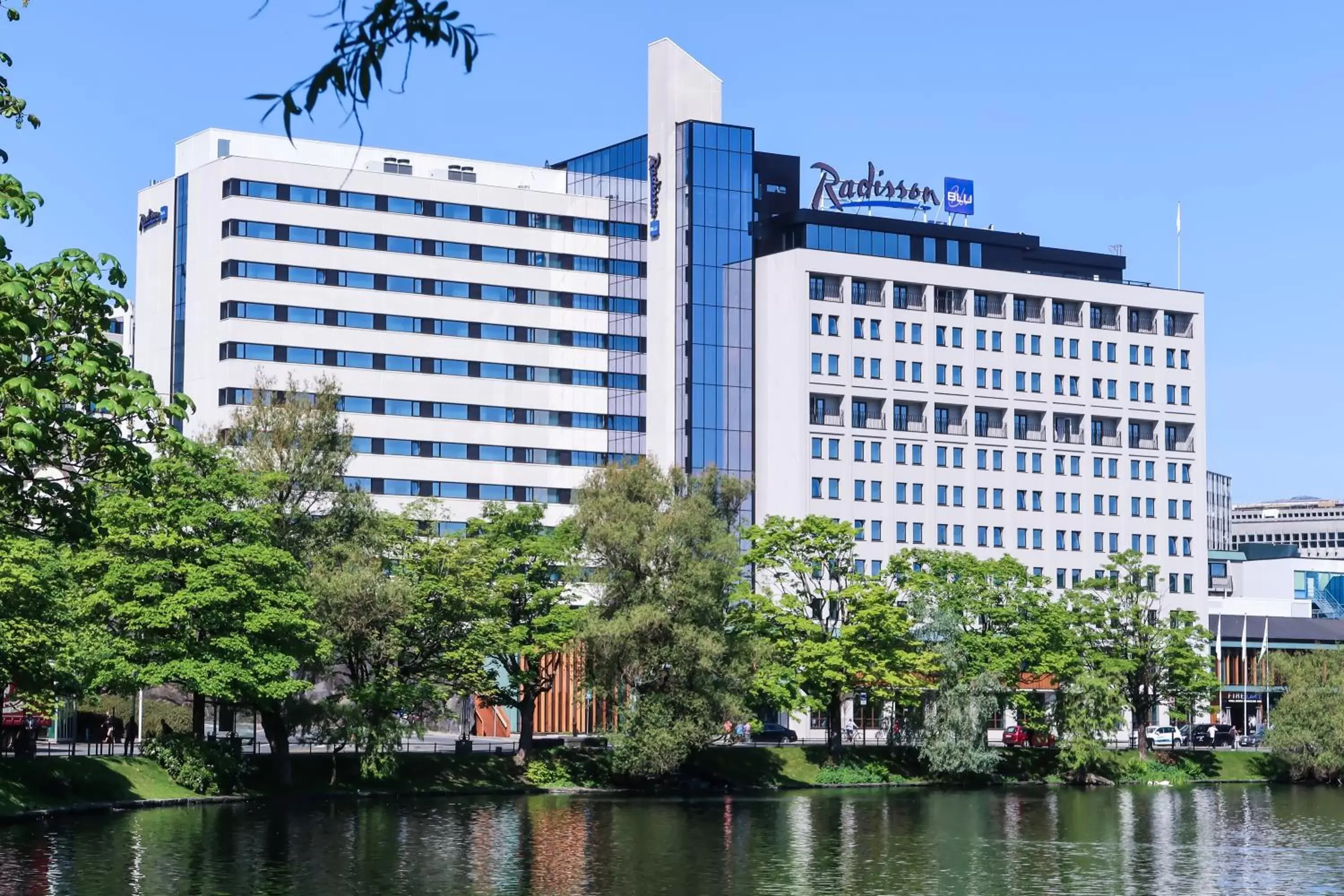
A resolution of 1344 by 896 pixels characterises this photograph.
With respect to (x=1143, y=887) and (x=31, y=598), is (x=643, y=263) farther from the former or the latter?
(x=1143, y=887)

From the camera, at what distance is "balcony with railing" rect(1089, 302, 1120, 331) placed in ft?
644

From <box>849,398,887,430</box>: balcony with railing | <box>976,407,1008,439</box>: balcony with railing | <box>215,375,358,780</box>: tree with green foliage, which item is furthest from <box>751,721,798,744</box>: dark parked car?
<box>976,407,1008,439</box>: balcony with railing

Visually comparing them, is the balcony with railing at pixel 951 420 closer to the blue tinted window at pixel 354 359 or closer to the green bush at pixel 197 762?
the blue tinted window at pixel 354 359

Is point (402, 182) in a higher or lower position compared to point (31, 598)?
higher

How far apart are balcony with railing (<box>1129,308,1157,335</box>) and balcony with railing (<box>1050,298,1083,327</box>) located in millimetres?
6508

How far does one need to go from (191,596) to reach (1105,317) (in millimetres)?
125423

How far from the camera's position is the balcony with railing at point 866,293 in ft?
597

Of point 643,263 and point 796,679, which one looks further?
point 643,263

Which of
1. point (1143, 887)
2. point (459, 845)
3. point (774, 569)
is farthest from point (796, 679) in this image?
point (1143, 887)

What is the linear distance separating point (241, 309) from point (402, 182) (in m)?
19.9

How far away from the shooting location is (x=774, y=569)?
13975cm

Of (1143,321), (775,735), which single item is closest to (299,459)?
(775,735)

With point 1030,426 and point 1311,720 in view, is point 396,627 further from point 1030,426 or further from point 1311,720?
point 1030,426

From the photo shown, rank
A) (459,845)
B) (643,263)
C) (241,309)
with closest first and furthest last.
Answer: (459,845) → (241,309) → (643,263)
